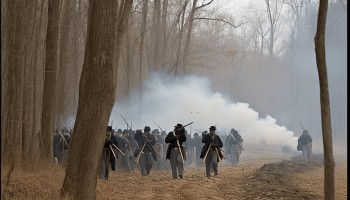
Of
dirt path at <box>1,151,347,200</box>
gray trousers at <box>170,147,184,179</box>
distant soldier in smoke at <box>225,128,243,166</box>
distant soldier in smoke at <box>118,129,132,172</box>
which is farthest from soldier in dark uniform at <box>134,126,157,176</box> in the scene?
distant soldier in smoke at <box>225,128,243,166</box>

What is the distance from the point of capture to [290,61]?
68812mm

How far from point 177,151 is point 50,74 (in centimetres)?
489

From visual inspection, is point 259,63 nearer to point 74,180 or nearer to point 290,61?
point 290,61

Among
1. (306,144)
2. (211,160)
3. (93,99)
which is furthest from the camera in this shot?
(306,144)

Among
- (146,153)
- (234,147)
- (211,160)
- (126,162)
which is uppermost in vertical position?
(234,147)

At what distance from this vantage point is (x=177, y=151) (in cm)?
1975

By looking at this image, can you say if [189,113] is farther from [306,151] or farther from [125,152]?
[125,152]

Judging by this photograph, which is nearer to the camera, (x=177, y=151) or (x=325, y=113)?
(x=325, y=113)

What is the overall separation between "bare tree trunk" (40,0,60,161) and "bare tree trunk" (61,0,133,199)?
8079 millimetres

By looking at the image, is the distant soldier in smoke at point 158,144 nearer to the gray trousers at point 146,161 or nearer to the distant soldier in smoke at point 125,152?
the distant soldier in smoke at point 125,152

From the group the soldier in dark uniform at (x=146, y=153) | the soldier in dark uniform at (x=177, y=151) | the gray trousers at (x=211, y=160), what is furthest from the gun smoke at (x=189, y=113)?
the soldier in dark uniform at (x=177, y=151)

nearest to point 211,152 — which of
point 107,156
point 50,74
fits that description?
point 107,156

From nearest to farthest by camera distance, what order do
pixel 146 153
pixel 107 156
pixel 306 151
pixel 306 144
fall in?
pixel 107 156
pixel 146 153
pixel 306 144
pixel 306 151

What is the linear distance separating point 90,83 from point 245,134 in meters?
32.7
